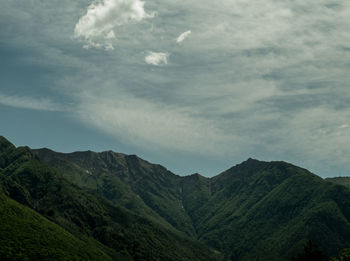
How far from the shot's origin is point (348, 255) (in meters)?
41.8

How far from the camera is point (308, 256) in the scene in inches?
3196

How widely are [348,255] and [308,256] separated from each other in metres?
44.2

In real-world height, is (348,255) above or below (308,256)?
above

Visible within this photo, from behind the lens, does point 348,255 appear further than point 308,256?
No
